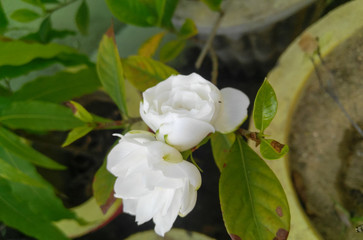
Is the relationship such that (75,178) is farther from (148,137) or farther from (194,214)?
(148,137)

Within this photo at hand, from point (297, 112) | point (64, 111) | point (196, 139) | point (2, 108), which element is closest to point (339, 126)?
point (297, 112)

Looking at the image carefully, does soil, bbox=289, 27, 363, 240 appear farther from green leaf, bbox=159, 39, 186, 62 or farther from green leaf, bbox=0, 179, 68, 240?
green leaf, bbox=0, 179, 68, 240

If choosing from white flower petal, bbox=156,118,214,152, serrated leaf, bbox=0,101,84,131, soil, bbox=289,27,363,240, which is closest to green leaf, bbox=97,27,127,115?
serrated leaf, bbox=0,101,84,131

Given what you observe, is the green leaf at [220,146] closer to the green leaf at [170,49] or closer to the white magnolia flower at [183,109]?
the white magnolia flower at [183,109]

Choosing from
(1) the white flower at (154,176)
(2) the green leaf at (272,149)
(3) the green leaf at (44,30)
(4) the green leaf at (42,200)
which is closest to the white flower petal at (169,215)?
(1) the white flower at (154,176)

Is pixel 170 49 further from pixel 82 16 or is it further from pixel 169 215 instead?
pixel 169 215
